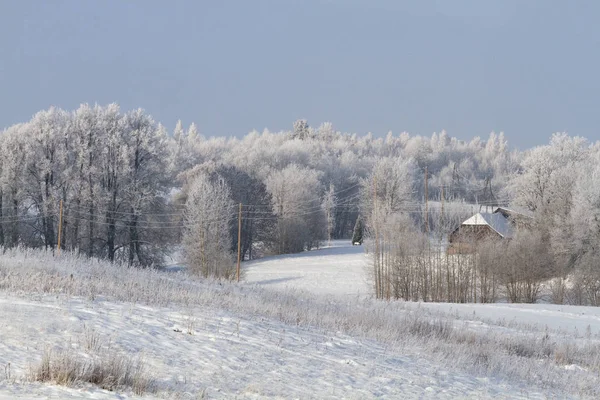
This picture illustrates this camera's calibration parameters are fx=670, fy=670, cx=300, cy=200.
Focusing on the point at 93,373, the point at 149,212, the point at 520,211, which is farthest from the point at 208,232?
the point at 93,373

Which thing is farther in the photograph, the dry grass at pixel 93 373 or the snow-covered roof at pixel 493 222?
the snow-covered roof at pixel 493 222

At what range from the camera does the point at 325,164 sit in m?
122

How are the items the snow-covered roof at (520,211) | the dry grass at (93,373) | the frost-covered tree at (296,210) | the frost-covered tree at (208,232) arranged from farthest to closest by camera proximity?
the frost-covered tree at (296,210) < the snow-covered roof at (520,211) < the frost-covered tree at (208,232) < the dry grass at (93,373)

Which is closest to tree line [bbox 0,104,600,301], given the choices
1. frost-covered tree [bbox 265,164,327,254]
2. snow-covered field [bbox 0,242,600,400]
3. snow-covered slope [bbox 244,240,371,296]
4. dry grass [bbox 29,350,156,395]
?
snow-covered slope [bbox 244,240,371,296]

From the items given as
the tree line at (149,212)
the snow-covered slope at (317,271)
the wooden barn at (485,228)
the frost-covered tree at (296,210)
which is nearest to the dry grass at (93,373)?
the tree line at (149,212)

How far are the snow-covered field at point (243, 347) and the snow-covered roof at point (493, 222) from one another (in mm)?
51339

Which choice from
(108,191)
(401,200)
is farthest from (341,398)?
(401,200)

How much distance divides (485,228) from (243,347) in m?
57.6

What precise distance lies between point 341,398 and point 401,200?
3249 inches

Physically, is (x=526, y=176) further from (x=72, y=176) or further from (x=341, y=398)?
(x=341, y=398)

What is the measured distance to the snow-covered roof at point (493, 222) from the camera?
66381mm

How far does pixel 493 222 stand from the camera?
226 feet

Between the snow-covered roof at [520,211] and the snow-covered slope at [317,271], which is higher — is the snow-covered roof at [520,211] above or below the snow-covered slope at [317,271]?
above

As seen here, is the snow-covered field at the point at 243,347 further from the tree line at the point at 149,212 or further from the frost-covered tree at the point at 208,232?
the frost-covered tree at the point at 208,232
